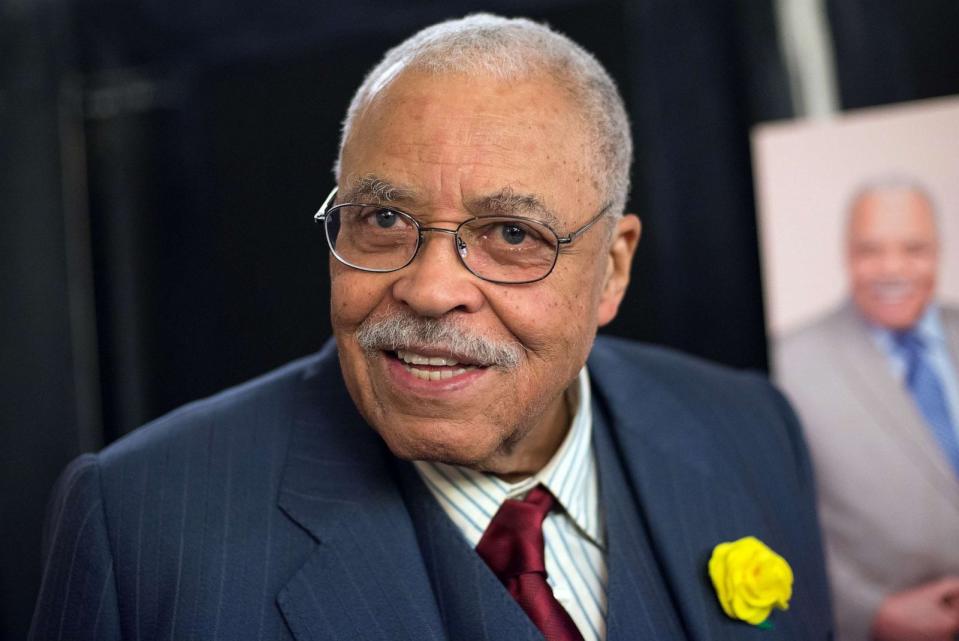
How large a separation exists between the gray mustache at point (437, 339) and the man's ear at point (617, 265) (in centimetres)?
34

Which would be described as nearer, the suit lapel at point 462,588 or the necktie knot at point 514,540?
the suit lapel at point 462,588

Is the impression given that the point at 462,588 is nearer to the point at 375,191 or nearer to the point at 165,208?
the point at 375,191

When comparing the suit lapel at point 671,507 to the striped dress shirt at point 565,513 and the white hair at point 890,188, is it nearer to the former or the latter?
the striped dress shirt at point 565,513

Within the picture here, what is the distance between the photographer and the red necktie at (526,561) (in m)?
1.64

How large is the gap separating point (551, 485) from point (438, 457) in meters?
0.36

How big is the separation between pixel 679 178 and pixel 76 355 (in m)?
1.94

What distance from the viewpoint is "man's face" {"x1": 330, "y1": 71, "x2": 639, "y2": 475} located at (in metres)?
1.51

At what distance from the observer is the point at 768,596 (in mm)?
1711

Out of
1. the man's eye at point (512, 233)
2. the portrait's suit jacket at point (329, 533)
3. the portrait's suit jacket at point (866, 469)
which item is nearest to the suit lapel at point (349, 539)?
the portrait's suit jacket at point (329, 533)

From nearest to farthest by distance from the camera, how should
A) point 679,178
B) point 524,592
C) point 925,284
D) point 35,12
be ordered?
point 524,592 → point 925,284 → point 679,178 → point 35,12

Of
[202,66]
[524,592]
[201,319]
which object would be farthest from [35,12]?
[524,592]

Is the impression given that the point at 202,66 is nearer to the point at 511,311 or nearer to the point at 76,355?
the point at 76,355

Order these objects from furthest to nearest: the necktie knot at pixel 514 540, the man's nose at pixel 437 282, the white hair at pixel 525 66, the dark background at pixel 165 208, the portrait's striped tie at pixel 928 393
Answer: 1. the dark background at pixel 165 208
2. the portrait's striped tie at pixel 928 393
3. the necktie knot at pixel 514 540
4. the white hair at pixel 525 66
5. the man's nose at pixel 437 282

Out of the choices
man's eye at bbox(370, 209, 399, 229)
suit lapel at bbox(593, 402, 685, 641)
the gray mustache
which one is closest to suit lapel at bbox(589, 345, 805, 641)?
suit lapel at bbox(593, 402, 685, 641)
